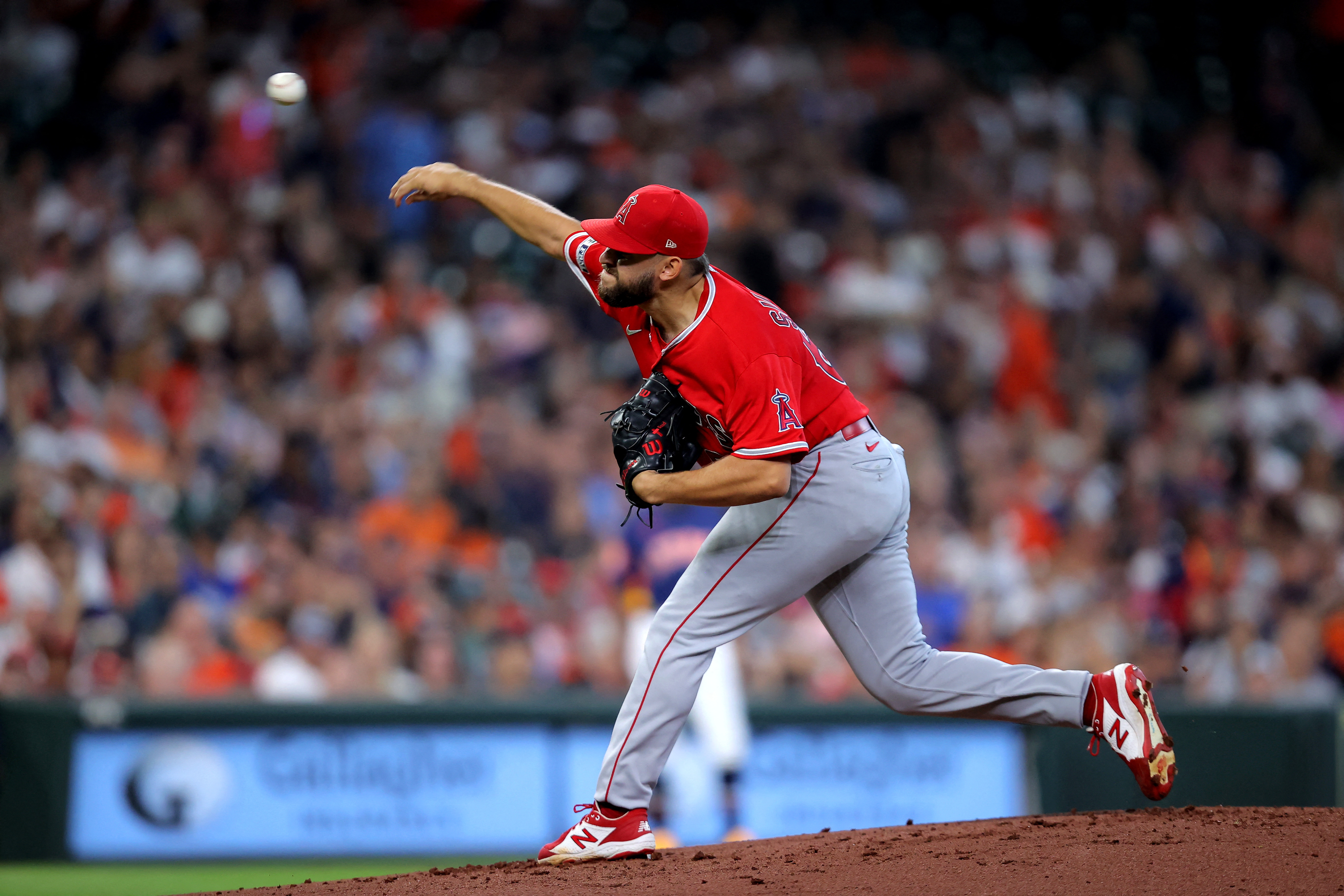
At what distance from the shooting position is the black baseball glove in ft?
12.5

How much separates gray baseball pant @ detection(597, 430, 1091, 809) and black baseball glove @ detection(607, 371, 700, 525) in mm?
291

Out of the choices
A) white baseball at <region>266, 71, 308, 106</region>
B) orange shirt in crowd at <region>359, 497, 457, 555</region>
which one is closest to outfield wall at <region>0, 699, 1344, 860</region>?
orange shirt in crowd at <region>359, 497, 457, 555</region>

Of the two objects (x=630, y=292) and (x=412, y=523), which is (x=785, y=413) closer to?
(x=630, y=292)

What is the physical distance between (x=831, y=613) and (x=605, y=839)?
91 centimetres

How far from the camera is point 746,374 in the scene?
3707mm

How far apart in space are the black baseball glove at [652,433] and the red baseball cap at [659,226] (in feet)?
1.19

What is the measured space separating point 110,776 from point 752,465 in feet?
17.8

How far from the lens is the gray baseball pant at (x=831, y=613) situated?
390cm

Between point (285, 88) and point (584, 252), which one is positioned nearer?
point (584, 252)

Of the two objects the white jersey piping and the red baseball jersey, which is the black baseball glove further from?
the white jersey piping

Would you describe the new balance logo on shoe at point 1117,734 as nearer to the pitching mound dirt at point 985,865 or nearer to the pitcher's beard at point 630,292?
the pitching mound dirt at point 985,865

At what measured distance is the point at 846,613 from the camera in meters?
4.09

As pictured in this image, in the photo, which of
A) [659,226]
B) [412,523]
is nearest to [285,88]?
[659,226]

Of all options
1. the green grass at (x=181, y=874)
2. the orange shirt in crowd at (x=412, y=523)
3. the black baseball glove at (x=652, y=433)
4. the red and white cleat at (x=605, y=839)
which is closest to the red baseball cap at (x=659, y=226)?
the black baseball glove at (x=652, y=433)
